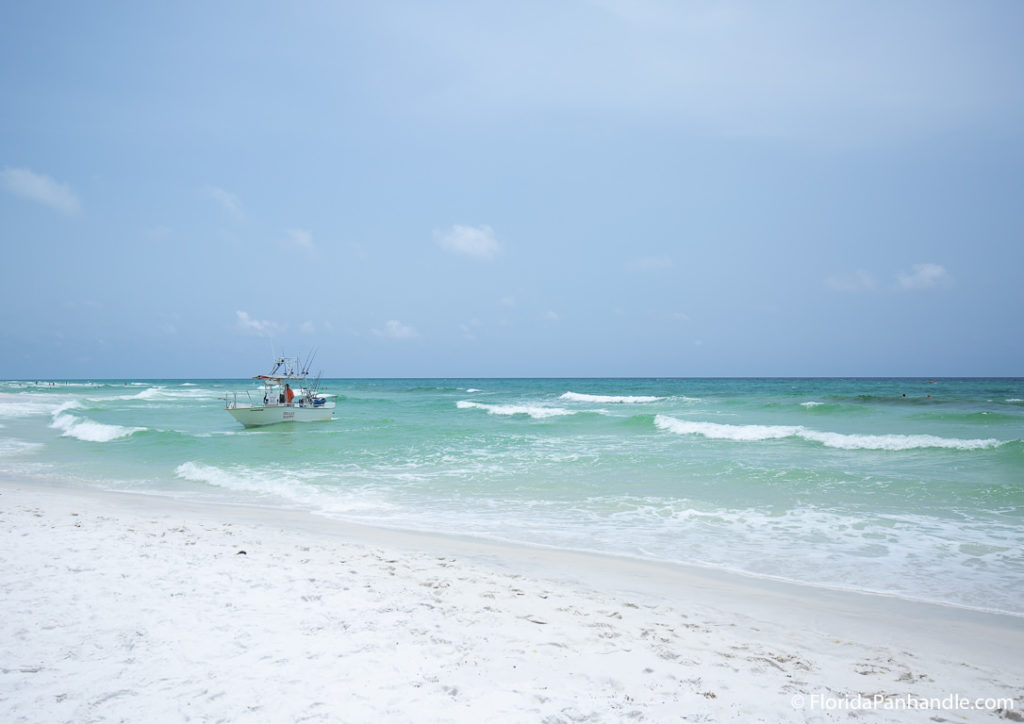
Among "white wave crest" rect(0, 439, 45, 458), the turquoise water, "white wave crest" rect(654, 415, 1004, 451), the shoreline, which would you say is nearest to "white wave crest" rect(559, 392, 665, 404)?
the turquoise water

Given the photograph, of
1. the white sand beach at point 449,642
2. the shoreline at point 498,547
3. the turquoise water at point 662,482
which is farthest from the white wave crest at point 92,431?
the white sand beach at point 449,642

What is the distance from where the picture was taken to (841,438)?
18531 millimetres

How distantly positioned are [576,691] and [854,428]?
22.4 meters

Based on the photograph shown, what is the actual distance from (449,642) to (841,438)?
1784 centimetres

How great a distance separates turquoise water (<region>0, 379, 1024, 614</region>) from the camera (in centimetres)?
774

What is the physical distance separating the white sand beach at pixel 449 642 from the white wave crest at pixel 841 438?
1322 centimetres

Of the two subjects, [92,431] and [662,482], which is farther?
[92,431]

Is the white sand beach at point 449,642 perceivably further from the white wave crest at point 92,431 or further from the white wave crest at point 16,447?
the white wave crest at point 92,431

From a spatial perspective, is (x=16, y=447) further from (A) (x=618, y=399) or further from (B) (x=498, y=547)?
(A) (x=618, y=399)

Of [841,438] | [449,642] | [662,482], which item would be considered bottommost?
[662,482]

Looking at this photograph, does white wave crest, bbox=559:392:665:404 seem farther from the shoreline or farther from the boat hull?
the shoreline

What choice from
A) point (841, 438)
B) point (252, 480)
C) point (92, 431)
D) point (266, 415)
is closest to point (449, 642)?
point (252, 480)

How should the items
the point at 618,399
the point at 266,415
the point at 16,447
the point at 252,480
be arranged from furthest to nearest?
the point at 618,399, the point at 266,415, the point at 16,447, the point at 252,480

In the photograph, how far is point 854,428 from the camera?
73.0ft
